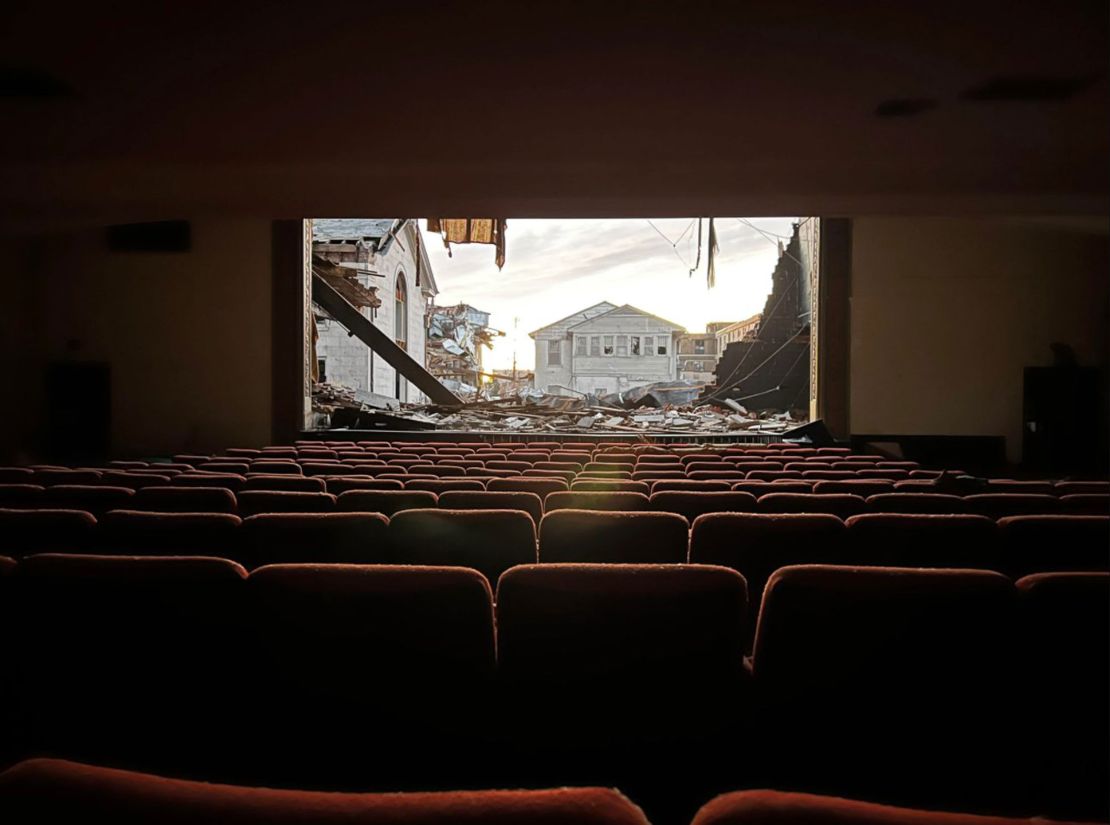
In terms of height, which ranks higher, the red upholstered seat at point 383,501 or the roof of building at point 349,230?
the roof of building at point 349,230

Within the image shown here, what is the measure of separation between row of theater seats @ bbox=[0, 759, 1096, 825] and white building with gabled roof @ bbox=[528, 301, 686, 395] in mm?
34149

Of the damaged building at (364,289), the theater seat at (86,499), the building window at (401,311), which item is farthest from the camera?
the building window at (401,311)

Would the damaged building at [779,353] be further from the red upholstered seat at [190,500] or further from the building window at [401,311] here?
the red upholstered seat at [190,500]

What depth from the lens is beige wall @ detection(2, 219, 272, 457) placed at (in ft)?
36.3

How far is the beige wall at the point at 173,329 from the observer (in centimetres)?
1106

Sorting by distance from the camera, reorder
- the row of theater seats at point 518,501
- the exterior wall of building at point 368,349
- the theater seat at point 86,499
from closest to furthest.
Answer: the row of theater seats at point 518,501, the theater seat at point 86,499, the exterior wall of building at point 368,349

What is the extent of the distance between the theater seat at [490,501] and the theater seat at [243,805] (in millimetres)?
2372

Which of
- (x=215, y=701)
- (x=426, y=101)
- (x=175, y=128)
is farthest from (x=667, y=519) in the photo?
(x=175, y=128)

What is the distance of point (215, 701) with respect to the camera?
124 centimetres

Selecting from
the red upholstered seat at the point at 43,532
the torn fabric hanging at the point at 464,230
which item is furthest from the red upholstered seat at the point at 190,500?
the torn fabric hanging at the point at 464,230

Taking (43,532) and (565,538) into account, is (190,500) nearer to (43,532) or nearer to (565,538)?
(43,532)

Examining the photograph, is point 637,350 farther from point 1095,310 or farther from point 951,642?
point 951,642

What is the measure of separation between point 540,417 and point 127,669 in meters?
12.5

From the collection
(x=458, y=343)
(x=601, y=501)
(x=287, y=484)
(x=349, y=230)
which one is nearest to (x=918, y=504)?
(x=601, y=501)
